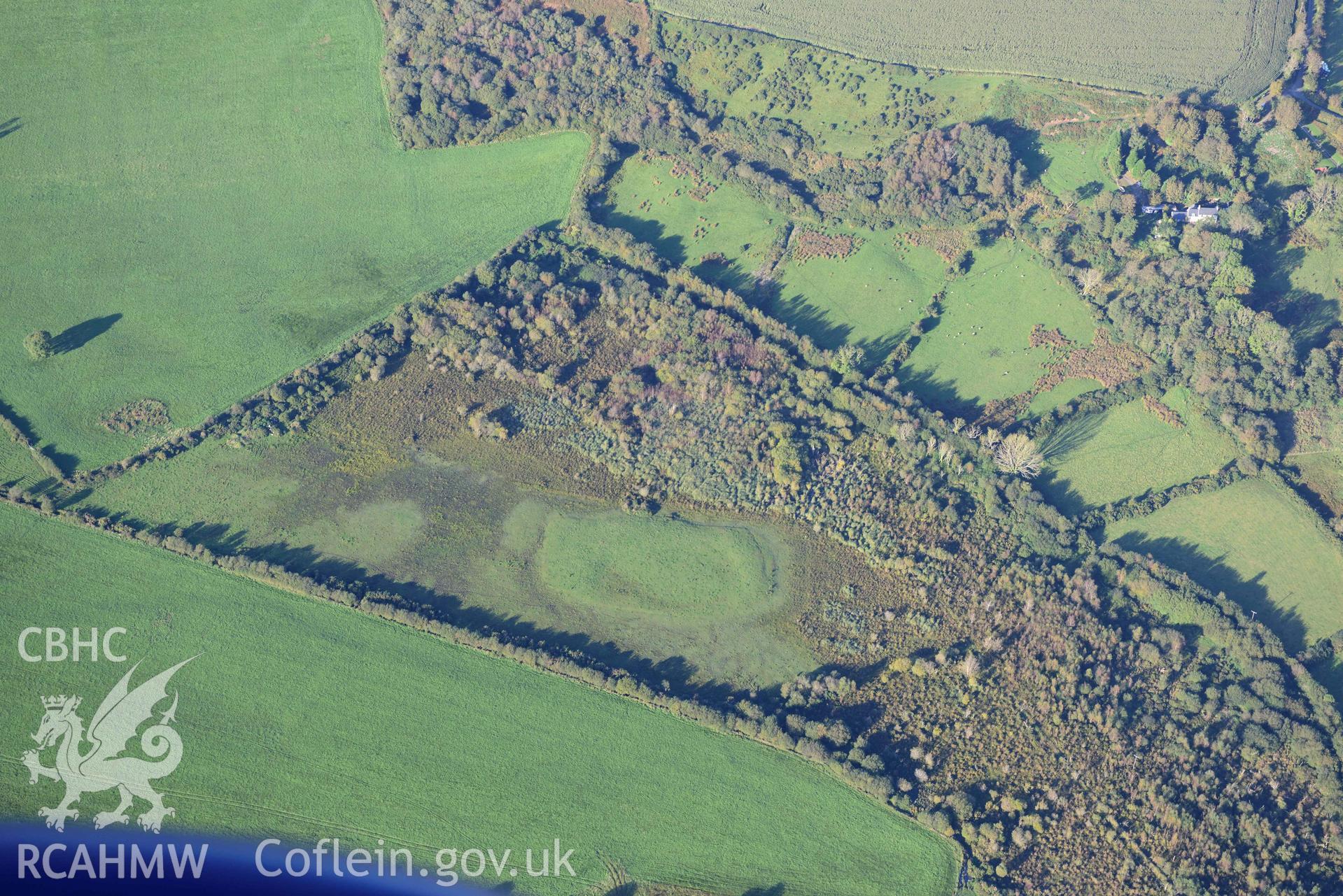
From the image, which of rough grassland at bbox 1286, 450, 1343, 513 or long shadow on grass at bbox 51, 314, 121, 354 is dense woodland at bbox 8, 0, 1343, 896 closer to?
rough grassland at bbox 1286, 450, 1343, 513

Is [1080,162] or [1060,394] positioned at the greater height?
[1080,162]

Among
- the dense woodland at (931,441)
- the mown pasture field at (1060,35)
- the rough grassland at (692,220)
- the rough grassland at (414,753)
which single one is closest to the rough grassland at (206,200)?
the dense woodland at (931,441)

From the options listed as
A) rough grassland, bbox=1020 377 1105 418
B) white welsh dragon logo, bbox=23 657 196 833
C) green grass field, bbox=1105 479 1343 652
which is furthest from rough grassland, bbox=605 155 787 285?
white welsh dragon logo, bbox=23 657 196 833

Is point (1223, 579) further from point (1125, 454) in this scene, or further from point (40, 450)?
point (40, 450)

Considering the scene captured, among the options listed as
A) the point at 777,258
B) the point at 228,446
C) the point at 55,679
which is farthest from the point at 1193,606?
the point at 55,679

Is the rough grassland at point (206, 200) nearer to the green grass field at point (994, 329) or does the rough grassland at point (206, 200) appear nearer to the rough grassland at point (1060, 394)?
the green grass field at point (994, 329)

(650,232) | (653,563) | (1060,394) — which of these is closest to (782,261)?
(650,232)
